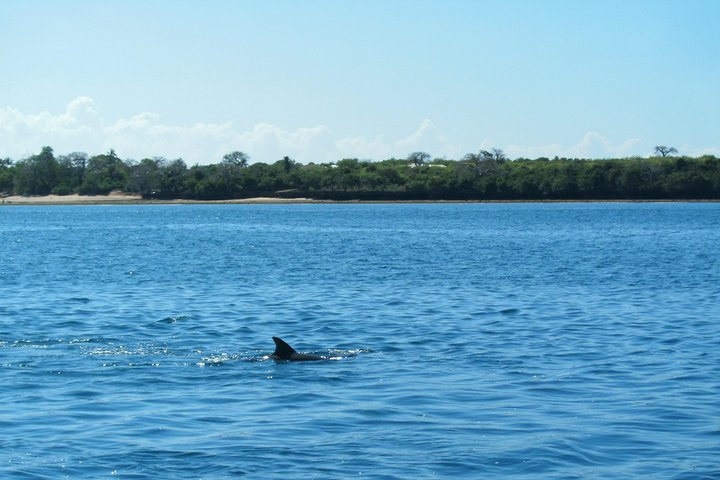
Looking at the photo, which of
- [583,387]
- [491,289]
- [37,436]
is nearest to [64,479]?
[37,436]

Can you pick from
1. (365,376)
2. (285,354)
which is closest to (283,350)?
(285,354)

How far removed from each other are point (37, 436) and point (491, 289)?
27299mm

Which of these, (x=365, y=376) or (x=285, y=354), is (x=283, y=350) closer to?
(x=285, y=354)

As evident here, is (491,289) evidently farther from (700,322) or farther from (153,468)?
(153,468)

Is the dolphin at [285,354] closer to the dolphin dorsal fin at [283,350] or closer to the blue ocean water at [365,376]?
the dolphin dorsal fin at [283,350]

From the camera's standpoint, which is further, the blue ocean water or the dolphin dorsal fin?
the dolphin dorsal fin

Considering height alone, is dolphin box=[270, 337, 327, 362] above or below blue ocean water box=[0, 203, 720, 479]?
above

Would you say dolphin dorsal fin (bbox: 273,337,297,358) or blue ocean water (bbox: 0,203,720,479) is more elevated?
dolphin dorsal fin (bbox: 273,337,297,358)

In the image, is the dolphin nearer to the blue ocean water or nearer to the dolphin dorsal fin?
the dolphin dorsal fin

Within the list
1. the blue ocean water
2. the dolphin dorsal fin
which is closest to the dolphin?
the dolphin dorsal fin

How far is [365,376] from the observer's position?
71.7 ft

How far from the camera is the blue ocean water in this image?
1578 cm

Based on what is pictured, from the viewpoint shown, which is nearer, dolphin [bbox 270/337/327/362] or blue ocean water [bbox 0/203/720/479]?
blue ocean water [bbox 0/203/720/479]

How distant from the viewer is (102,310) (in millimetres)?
35125
